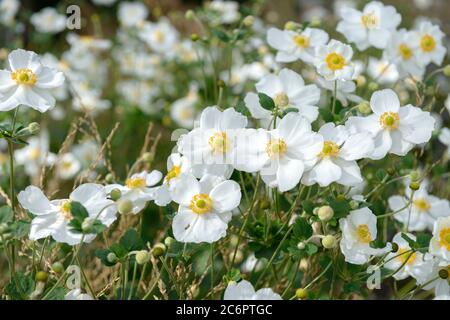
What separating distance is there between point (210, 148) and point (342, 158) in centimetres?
21

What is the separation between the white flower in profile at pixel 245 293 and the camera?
1023mm

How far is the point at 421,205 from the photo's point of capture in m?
1.52

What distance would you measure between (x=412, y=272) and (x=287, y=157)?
353 millimetres

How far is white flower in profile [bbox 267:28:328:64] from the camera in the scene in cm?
151

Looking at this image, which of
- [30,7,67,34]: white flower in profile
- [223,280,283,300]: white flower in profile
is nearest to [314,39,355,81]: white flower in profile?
[223,280,283,300]: white flower in profile

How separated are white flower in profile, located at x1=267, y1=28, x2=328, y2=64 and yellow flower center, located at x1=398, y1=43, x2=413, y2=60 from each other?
208 millimetres

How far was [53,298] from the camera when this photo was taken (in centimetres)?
104

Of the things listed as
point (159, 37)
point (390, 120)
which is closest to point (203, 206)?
point (390, 120)

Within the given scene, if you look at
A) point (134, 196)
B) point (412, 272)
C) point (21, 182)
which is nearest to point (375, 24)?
point (412, 272)

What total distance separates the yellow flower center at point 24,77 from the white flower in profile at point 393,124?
1.76ft

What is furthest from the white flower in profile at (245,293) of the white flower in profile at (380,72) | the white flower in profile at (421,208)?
the white flower in profile at (380,72)

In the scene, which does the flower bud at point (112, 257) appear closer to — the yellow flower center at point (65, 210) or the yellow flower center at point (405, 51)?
→ the yellow flower center at point (65, 210)

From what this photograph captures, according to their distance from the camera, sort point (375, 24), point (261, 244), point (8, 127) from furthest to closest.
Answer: point (375, 24)
point (261, 244)
point (8, 127)

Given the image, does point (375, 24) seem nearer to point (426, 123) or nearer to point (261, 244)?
point (426, 123)
